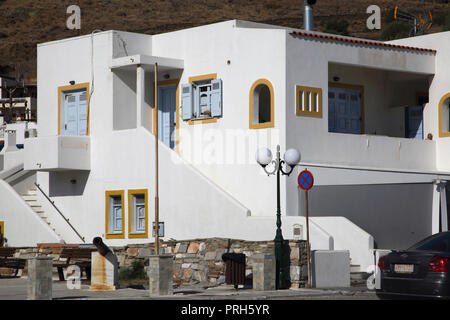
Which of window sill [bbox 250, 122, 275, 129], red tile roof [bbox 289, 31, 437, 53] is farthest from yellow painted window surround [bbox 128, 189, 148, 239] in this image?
red tile roof [bbox 289, 31, 437, 53]

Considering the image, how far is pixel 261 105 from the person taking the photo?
96.7 ft

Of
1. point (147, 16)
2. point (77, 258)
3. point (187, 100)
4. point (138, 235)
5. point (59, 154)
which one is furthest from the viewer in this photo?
point (147, 16)

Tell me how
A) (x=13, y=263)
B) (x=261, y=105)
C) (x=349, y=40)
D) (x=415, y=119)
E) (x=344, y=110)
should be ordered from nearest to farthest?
1. (x=13, y=263)
2. (x=349, y=40)
3. (x=261, y=105)
4. (x=344, y=110)
5. (x=415, y=119)

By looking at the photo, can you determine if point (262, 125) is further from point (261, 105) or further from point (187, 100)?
point (187, 100)

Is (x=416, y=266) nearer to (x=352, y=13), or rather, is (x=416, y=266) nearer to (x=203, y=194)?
(x=203, y=194)

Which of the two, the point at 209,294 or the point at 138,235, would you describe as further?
the point at 138,235

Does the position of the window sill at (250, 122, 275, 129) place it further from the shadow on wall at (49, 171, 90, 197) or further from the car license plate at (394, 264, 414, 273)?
the car license plate at (394, 264, 414, 273)

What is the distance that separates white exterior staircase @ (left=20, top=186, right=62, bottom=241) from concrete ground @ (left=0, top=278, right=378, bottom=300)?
872 centimetres

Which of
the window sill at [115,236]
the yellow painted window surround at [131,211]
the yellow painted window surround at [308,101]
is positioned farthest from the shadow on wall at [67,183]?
the yellow painted window surround at [308,101]

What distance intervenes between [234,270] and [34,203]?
12.6m

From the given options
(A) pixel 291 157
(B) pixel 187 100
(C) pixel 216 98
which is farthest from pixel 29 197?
(A) pixel 291 157

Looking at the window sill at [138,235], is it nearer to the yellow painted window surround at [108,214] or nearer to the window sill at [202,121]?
the yellow painted window surround at [108,214]

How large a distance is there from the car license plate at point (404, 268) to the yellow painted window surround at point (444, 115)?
49.7 feet
